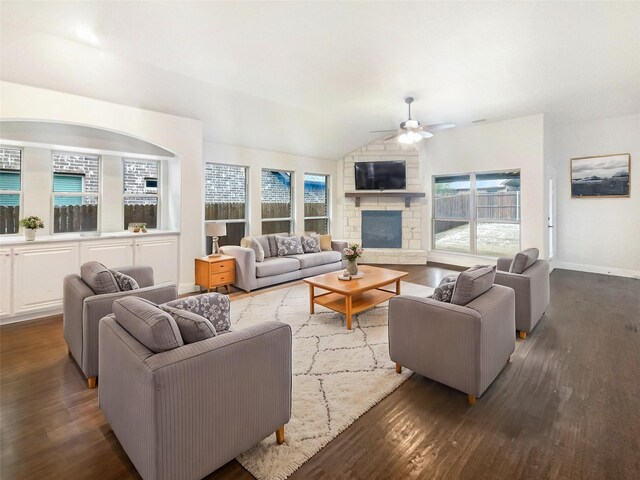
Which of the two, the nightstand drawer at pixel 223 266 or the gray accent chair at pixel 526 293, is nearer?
the gray accent chair at pixel 526 293

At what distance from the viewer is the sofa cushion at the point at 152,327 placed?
1.50 m

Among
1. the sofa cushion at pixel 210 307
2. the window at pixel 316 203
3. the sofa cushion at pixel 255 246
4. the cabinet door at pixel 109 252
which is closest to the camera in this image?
the sofa cushion at pixel 210 307

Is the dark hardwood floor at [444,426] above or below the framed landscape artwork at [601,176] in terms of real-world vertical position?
below

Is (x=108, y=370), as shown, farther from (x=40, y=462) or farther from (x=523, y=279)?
(x=523, y=279)

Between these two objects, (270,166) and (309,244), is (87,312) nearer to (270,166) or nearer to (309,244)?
(309,244)

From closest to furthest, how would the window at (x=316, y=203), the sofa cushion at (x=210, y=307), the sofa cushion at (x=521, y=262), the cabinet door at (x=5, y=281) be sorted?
1. the sofa cushion at (x=210, y=307)
2. the sofa cushion at (x=521, y=262)
3. the cabinet door at (x=5, y=281)
4. the window at (x=316, y=203)

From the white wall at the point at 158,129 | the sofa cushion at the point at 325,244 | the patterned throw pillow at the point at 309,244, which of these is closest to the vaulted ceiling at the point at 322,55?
the white wall at the point at 158,129

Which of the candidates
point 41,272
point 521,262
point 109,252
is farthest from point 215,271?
point 521,262

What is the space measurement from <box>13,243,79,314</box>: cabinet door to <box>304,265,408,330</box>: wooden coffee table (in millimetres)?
3052

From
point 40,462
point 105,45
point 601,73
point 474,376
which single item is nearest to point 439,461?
point 474,376

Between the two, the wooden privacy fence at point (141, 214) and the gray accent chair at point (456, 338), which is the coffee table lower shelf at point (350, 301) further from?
the wooden privacy fence at point (141, 214)

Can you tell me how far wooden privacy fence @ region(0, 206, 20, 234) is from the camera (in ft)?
13.6

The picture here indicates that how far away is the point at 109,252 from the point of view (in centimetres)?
443

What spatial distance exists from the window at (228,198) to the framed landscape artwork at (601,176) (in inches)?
269
